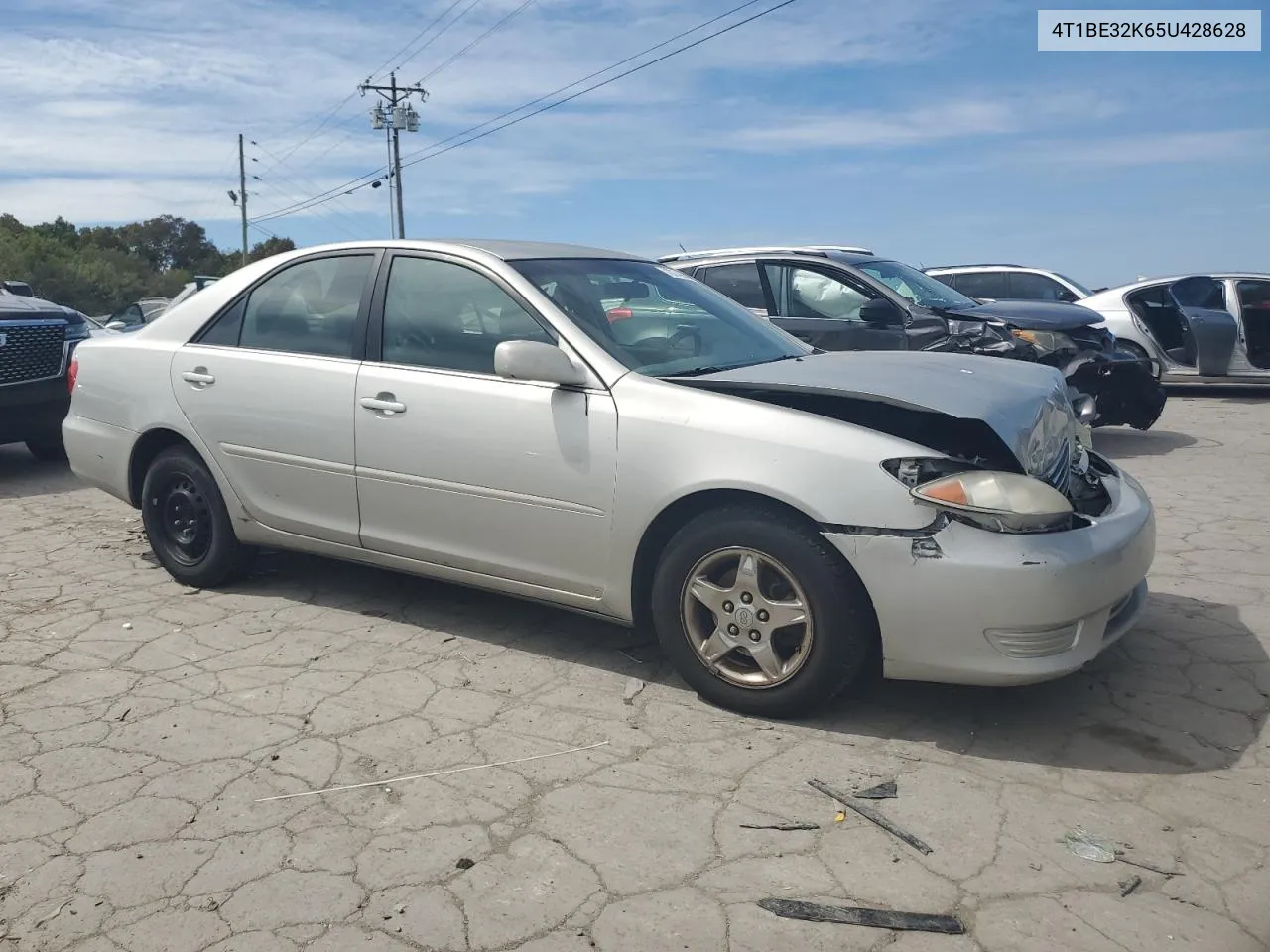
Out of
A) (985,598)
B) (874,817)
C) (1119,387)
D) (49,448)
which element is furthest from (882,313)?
(49,448)

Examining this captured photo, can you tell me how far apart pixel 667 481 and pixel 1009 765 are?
4.49 ft

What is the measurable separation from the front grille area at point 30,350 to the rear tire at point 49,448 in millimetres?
611

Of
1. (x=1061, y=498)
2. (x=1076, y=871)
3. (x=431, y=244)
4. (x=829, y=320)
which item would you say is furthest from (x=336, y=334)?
(x=829, y=320)

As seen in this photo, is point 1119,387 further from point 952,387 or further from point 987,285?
point 952,387

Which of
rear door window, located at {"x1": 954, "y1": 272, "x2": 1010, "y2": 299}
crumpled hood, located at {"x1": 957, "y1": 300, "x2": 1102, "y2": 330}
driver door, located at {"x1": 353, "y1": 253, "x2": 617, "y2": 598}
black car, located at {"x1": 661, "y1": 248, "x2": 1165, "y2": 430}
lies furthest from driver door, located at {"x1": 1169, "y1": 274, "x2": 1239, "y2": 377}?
driver door, located at {"x1": 353, "y1": 253, "x2": 617, "y2": 598}

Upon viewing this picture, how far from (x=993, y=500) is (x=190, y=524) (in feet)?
12.1

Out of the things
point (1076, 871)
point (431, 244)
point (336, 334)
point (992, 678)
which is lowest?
point (1076, 871)

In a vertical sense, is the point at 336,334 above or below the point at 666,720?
above

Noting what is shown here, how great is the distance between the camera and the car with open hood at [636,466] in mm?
3270

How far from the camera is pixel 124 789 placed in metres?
3.20

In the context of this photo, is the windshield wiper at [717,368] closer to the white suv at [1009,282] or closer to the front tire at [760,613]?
the front tire at [760,613]

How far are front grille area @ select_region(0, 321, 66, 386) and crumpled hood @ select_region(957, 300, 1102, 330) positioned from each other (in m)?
7.08

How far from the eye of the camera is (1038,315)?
8766 mm

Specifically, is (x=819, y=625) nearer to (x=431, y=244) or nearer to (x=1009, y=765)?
(x=1009, y=765)
